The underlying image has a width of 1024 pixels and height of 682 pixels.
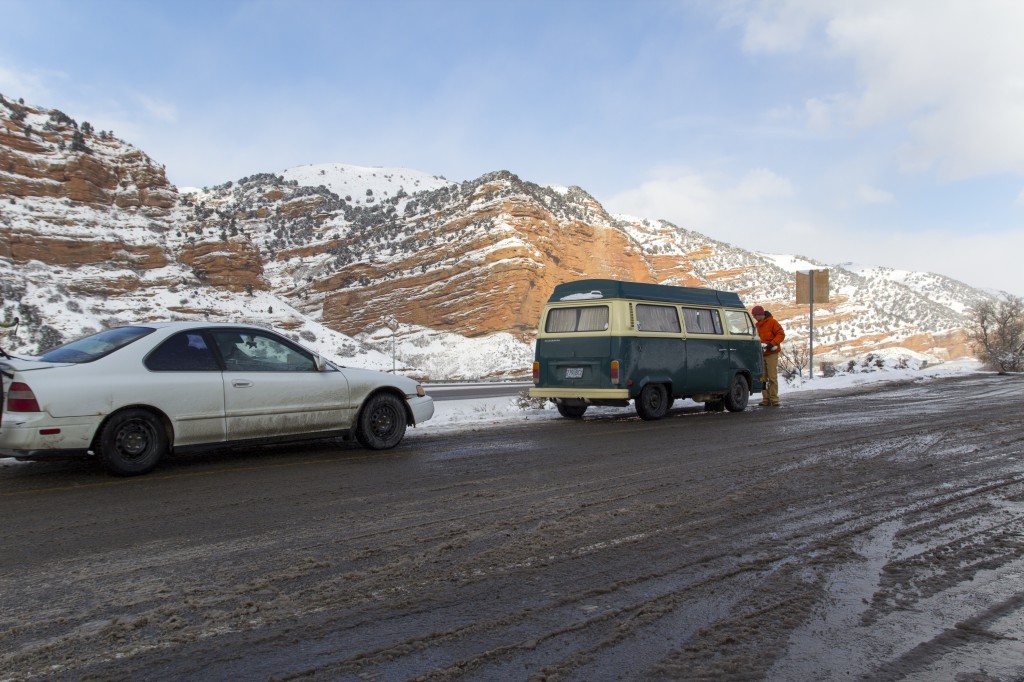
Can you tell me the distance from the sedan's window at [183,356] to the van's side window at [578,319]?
634 cm

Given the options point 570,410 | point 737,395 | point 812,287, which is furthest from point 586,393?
point 812,287

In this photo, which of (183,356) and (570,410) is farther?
(570,410)

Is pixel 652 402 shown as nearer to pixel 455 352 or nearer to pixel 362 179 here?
pixel 455 352

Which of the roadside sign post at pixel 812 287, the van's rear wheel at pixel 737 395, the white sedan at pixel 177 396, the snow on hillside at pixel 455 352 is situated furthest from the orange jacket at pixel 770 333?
the snow on hillside at pixel 455 352

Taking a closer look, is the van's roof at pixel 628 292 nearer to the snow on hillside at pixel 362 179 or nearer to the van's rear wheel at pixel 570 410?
the van's rear wheel at pixel 570 410

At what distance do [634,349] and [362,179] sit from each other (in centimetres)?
9425

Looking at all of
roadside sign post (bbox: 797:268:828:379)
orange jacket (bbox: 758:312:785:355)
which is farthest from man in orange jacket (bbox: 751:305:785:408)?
roadside sign post (bbox: 797:268:828:379)

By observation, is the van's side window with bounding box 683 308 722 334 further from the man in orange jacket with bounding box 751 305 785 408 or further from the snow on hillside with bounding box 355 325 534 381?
the snow on hillside with bounding box 355 325 534 381

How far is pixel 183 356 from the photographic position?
7.23 metres

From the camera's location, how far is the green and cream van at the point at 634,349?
38.3 ft

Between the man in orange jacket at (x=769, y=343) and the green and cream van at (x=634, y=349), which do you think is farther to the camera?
the man in orange jacket at (x=769, y=343)

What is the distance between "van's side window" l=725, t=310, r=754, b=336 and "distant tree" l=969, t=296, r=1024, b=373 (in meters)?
23.7

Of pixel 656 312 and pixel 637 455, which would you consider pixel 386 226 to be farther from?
pixel 637 455

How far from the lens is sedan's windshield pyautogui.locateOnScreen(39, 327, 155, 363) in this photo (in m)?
6.80
